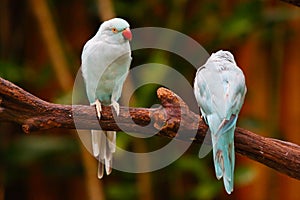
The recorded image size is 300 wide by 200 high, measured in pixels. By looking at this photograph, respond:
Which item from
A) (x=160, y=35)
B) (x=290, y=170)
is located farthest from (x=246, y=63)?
(x=290, y=170)

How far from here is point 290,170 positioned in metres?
1.06

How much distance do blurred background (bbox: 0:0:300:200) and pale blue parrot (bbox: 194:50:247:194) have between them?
74 centimetres

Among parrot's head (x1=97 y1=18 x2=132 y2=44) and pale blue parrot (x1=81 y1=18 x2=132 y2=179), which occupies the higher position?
parrot's head (x1=97 y1=18 x2=132 y2=44)

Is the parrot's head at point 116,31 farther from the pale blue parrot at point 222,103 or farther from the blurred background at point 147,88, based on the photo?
the blurred background at point 147,88

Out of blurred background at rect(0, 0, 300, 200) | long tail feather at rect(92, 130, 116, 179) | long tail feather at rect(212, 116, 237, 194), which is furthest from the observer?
blurred background at rect(0, 0, 300, 200)

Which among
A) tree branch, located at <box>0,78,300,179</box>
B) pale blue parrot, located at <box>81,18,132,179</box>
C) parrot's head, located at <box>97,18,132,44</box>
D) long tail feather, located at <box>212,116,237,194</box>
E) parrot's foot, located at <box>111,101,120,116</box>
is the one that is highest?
parrot's head, located at <box>97,18,132,44</box>

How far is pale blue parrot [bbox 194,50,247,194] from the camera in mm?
900

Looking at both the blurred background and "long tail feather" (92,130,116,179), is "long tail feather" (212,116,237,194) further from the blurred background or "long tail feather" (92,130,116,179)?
the blurred background

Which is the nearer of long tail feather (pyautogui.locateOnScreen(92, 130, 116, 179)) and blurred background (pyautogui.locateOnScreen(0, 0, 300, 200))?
long tail feather (pyautogui.locateOnScreen(92, 130, 116, 179))

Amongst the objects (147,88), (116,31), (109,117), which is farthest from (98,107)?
(147,88)

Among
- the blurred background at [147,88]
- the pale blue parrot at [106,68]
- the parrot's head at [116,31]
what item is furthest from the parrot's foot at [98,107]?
the blurred background at [147,88]

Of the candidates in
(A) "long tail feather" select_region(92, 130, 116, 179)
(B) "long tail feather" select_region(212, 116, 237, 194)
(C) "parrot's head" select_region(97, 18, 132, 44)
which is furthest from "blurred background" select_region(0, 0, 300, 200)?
(B) "long tail feather" select_region(212, 116, 237, 194)

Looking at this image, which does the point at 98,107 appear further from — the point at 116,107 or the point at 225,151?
the point at 225,151

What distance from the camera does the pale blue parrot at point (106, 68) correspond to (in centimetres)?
96
